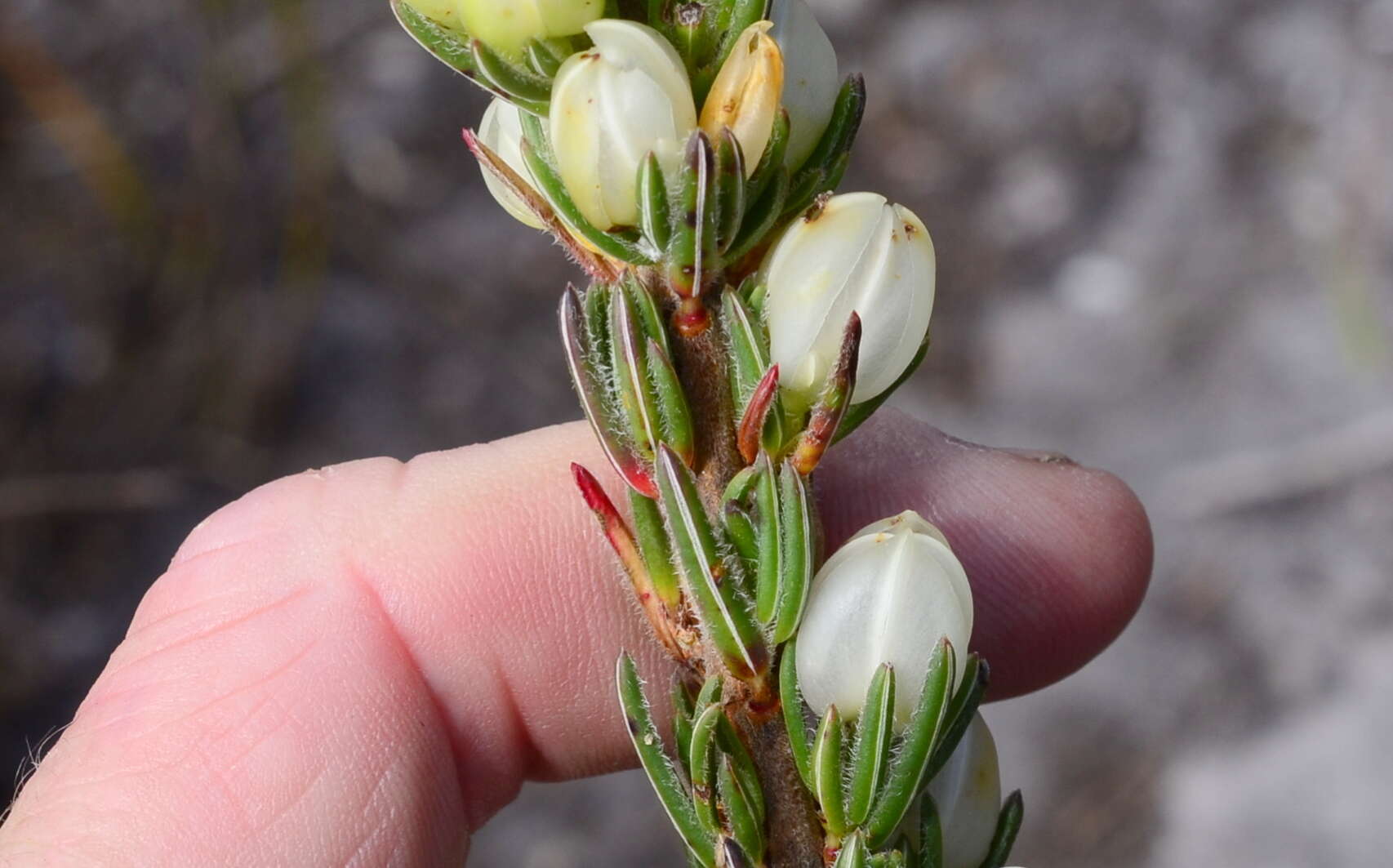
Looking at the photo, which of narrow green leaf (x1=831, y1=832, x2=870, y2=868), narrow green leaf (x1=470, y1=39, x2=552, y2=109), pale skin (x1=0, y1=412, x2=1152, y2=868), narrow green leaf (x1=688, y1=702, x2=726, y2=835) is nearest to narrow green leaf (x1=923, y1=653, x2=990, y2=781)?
narrow green leaf (x1=831, y1=832, x2=870, y2=868)

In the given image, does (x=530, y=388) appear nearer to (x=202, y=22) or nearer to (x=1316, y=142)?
(x=202, y=22)

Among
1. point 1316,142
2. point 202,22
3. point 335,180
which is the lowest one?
point 1316,142

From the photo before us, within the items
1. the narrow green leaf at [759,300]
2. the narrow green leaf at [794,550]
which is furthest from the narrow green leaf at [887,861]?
the narrow green leaf at [759,300]

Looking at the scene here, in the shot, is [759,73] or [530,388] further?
[530,388]

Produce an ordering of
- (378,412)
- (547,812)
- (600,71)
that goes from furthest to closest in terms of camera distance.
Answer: (378,412), (547,812), (600,71)

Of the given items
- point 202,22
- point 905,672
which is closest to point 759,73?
point 905,672

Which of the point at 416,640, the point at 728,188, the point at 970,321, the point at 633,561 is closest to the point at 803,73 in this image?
the point at 728,188

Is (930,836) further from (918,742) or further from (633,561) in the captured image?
(633,561)
